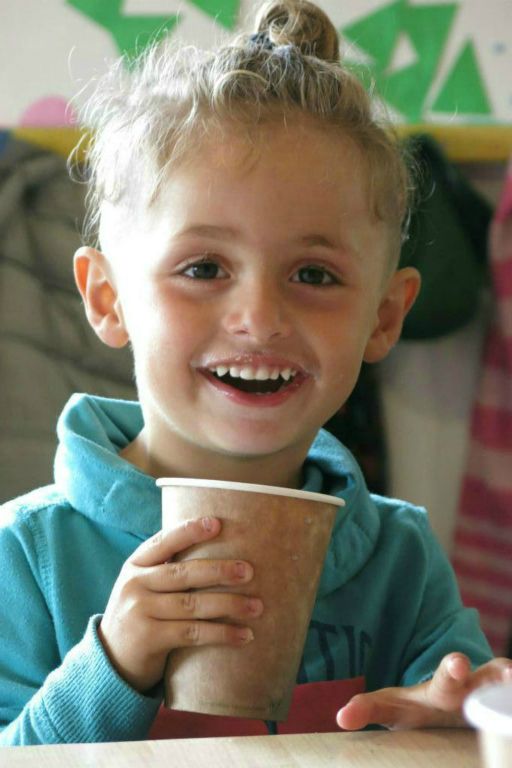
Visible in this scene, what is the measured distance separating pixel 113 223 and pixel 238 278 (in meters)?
0.22

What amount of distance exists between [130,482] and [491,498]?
1545mm

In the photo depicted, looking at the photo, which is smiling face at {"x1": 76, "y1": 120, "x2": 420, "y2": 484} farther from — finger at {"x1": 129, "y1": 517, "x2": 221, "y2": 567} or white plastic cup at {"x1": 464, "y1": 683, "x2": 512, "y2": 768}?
white plastic cup at {"x1": 464, "y1": 683, "x2": 512, "y2": 768}

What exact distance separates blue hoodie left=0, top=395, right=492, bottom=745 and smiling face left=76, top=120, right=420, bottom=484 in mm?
98

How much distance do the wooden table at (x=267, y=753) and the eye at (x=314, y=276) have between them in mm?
480

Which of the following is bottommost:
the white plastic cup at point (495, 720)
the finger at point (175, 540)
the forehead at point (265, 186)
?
the white plastic cup at point (495, 720)

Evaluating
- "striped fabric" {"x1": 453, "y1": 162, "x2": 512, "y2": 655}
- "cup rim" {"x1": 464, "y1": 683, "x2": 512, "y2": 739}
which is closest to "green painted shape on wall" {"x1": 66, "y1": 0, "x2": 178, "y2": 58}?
"striped fabric" {"x1": 453, "y1": 162, "x2": 512, "y2": 655}

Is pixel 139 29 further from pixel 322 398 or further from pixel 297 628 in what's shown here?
pixel 297 628

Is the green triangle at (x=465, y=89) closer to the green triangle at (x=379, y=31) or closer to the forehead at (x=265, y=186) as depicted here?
the green triangle at (x=379, y=31)

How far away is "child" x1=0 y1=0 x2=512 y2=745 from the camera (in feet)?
3.57

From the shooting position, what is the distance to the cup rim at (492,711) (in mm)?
526

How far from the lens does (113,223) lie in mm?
1241

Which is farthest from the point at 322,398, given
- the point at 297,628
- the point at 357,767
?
the point at 357,767

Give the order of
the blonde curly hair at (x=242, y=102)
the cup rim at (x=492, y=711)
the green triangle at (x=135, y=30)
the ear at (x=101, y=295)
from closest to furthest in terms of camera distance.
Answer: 1. the cup rim at (x=492, y=711)
2. the blonde curly hair at (x=242, y=102)
3. the ear at (x=101, y=295)
4. the green triangle at (x=135, y=30)

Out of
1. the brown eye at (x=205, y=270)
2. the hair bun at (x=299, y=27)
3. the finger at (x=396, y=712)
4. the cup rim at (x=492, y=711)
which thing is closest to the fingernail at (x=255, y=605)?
the finger at (x=396, y=712)
